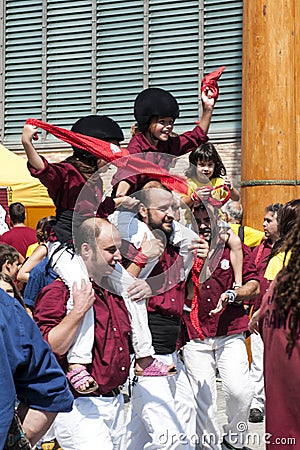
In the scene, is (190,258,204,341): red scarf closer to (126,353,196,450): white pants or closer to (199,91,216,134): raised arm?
(126,353,196,450): white pants

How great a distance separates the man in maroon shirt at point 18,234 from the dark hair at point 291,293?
706 cm

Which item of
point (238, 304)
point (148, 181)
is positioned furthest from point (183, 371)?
point (148, 181)

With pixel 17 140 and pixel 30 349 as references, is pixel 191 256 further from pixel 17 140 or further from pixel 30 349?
pixel 17 140

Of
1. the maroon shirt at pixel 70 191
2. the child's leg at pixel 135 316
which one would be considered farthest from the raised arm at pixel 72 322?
the maroon shirt at pixel 70 191

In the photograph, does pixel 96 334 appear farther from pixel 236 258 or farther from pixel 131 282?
pixel 236 258

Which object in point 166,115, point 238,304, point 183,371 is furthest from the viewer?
point 238,304

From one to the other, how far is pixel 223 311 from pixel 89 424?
2.61 m

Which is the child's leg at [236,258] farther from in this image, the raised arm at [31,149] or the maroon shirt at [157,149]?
the raised arm at [31,149]

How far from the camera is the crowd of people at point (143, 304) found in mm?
3115

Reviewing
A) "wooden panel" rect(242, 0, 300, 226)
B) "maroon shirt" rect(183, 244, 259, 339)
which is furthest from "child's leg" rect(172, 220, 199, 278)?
"wooden panel" rect(242, 0, 300, 226)

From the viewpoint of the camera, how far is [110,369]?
193 inches

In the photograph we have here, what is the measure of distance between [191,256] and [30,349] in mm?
3259

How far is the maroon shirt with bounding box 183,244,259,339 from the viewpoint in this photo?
281 inches

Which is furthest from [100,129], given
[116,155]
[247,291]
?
[247,291]
